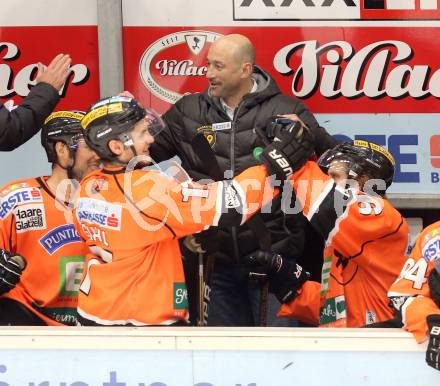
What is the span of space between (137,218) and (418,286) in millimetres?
1095

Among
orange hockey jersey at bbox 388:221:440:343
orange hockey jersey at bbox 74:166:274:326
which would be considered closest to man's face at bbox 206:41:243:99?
orange hockey jersey at bbox 74:166:274:326

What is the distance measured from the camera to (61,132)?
5.18 metres

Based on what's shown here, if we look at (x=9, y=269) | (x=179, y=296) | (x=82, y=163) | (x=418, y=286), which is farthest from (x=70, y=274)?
(x=418, y=286)

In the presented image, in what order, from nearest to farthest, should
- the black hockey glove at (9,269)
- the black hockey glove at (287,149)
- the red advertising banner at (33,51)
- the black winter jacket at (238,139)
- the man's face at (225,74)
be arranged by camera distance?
the black hockey glove at (287,149) < the black hockey glove at (9,269) < the black winter jacket at (238,139) < the man's face at (225,74) < the red advertising banner at (33,51)

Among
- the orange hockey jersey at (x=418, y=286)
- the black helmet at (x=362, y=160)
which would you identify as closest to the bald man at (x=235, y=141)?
the black helmet at (x=362, y=160)

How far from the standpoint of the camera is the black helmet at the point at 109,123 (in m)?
4.45

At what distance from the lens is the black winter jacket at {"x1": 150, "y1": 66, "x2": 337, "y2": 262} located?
208 inches

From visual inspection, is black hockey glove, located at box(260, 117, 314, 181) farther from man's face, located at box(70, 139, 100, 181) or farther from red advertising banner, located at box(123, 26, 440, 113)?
red advertising banner, located at box(123, 26, 440, 113)

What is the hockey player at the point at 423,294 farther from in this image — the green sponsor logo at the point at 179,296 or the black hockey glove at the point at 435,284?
the green sponsor logo at the point at 179,296

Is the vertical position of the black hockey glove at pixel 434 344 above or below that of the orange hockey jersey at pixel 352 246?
below

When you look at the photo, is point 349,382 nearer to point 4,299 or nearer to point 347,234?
point 347,234

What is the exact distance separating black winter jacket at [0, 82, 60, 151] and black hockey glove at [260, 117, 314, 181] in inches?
47.7

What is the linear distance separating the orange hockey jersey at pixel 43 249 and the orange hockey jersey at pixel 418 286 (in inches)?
61.5

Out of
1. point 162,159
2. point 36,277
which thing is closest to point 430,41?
point 162,159
